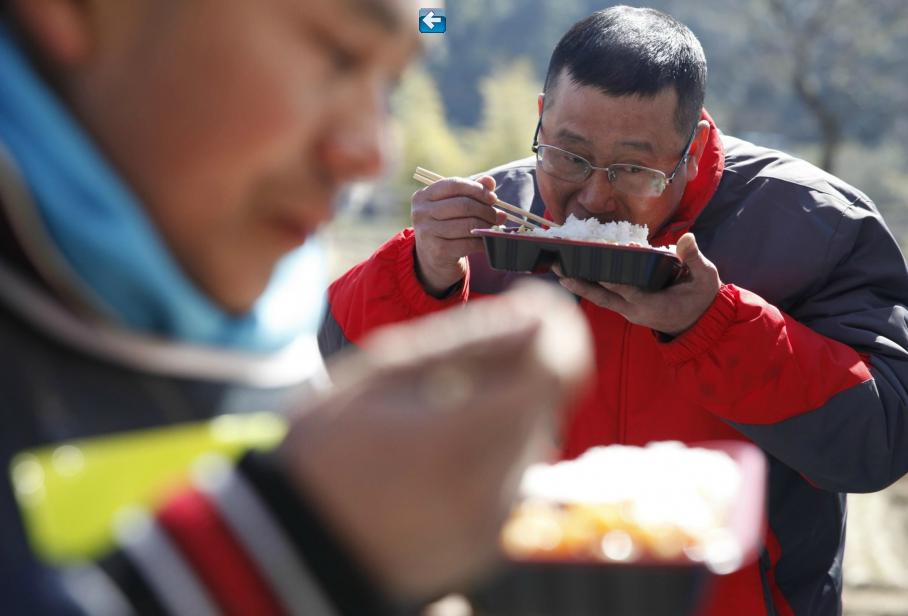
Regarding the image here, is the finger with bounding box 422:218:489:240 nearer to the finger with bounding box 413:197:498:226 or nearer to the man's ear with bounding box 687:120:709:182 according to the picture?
the finger with bounding box 413:197:498:226

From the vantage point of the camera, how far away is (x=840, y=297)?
2512mm

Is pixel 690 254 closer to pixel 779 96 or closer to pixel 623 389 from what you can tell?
pixel 623 389

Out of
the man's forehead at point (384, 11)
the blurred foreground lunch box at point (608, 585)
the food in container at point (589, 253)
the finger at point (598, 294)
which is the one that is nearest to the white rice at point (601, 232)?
the food in container at point (589, 253)

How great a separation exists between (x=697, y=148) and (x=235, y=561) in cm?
214

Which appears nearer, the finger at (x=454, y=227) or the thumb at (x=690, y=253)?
the thumb at (x=690, y=253)

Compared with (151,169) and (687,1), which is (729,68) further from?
(151,169)

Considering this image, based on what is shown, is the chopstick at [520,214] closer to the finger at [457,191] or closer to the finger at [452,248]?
the finger at [457,191]

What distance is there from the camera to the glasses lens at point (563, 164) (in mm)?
2596

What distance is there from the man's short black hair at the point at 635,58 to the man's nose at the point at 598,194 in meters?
0.21

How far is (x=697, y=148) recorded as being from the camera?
104 inches

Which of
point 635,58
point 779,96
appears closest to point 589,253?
point 635,58

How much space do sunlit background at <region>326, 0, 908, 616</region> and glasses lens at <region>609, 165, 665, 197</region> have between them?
3.67 meters

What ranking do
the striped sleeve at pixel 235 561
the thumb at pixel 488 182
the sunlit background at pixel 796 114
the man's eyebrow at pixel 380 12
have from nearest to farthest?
the striped sleeve at pixel 235 561 < the man's eyebrow at pixel 380 12 < the thumb at pixel 488 182 < the sunlit background at pixel 796 114

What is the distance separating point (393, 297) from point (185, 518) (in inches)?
76.3
